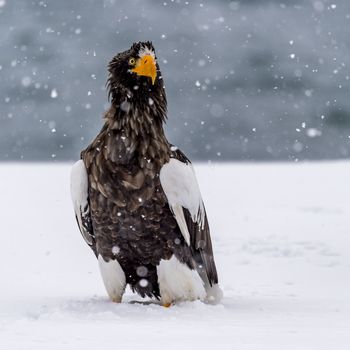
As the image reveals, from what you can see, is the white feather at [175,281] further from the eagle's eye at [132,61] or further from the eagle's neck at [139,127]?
the eagle's eye at [132,61]

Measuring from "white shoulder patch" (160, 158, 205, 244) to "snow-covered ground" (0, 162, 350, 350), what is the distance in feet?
2.28

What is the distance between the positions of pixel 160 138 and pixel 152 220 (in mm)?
665

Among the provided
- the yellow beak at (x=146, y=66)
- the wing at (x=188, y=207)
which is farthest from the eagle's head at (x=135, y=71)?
the wing at (x=188, y=207)

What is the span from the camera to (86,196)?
6.38 metres

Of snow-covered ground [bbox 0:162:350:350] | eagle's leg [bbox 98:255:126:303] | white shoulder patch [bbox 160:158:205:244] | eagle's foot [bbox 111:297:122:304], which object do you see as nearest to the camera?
snow-covered ground [bbox 0:162:350:350]

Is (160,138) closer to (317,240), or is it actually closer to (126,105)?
(126,105)

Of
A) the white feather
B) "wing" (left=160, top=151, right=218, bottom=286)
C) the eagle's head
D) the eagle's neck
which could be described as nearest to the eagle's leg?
the white feather

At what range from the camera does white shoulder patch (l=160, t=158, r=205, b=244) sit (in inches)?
240

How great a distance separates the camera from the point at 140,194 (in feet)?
19.9

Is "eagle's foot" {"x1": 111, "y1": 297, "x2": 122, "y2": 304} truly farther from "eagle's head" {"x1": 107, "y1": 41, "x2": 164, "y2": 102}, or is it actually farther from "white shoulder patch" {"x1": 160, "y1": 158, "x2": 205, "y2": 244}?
"eagle's head" {"x1": 107, "y1": 41, "x2": 164, "y2": 102}

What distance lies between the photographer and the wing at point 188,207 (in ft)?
20.0

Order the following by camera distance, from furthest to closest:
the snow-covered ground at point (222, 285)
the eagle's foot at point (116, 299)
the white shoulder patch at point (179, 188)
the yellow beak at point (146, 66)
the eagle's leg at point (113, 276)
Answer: the eagle's foot at point (116, 299) → the eagle's leg at point (113, 276) → the yellow beak at point (146, 66) → the white shoulder patch at point (179, 188) → the snow-covered ground at point (222, 285)

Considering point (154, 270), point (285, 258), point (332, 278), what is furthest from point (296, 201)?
point (154, 270)

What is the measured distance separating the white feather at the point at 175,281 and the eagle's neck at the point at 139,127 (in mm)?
804
